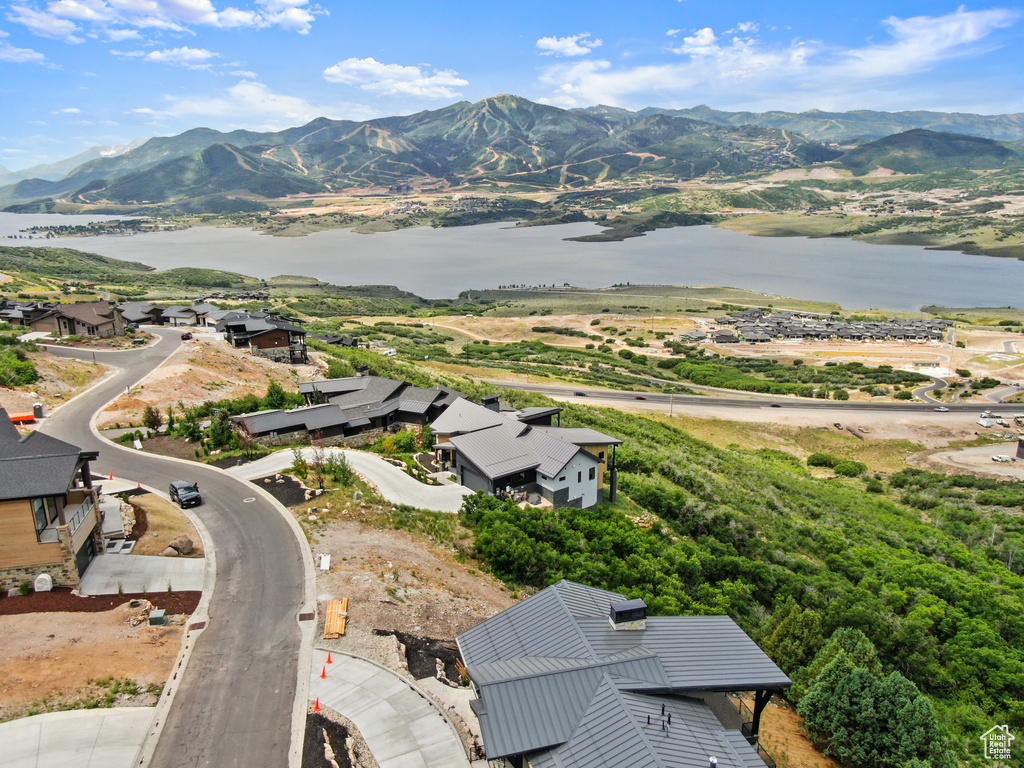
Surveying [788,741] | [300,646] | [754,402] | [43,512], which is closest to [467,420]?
[300,646]

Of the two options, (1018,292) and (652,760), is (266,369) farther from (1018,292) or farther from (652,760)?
(1018,292)

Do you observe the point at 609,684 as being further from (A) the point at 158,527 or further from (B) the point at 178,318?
(B) the point at 178,318

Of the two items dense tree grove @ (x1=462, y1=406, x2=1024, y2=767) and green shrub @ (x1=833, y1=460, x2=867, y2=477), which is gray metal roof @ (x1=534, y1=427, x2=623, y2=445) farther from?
green shrub @ (x1=833, y1=460, x2=867, y2=477)

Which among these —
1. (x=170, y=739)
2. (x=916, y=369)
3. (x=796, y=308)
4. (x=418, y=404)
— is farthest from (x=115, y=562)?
(x=796, y=308)

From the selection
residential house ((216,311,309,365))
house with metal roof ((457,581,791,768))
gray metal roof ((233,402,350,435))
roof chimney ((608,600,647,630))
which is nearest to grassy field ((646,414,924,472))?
gray metal roof ((233,402,350,435))

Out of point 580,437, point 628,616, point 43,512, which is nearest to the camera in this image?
point 628,616

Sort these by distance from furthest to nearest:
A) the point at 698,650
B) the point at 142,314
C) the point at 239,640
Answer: the point at 142,314 < the point at 239,640 < the point at 698,650
